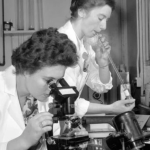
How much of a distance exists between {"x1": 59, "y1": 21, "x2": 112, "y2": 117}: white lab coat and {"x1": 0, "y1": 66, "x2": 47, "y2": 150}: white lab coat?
48 cm

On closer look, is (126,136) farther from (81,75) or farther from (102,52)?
(102,52)

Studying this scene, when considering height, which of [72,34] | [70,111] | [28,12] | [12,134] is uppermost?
[28,12]

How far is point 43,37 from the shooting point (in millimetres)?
1288

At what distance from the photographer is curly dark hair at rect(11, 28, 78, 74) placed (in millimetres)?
1263

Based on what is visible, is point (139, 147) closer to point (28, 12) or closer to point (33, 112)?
point (33, 112)

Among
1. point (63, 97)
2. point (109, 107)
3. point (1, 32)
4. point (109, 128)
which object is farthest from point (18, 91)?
point (1, 32)

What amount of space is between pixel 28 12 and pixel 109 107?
2474mm

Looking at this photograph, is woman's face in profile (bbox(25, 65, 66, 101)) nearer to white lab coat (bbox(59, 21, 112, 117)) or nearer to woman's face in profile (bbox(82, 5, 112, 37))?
white lab coat (bbox(59, 21, 112, 117))

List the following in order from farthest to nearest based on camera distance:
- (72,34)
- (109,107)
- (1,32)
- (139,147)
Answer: (1,32)
(72,34)
(109,107)
(139,147)

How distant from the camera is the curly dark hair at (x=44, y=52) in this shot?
1.26 m

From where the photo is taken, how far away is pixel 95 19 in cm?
189

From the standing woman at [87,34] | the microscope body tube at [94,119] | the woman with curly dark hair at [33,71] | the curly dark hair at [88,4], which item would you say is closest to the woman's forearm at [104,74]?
the standing woman at [87,34]

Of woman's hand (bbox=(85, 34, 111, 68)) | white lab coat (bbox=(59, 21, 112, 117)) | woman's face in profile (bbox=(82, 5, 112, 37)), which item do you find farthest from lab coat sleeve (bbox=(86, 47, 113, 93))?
woman's face in profile (bbox=(82, 5, 112, 37))

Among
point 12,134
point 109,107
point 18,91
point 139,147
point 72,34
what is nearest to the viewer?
point 139,147
